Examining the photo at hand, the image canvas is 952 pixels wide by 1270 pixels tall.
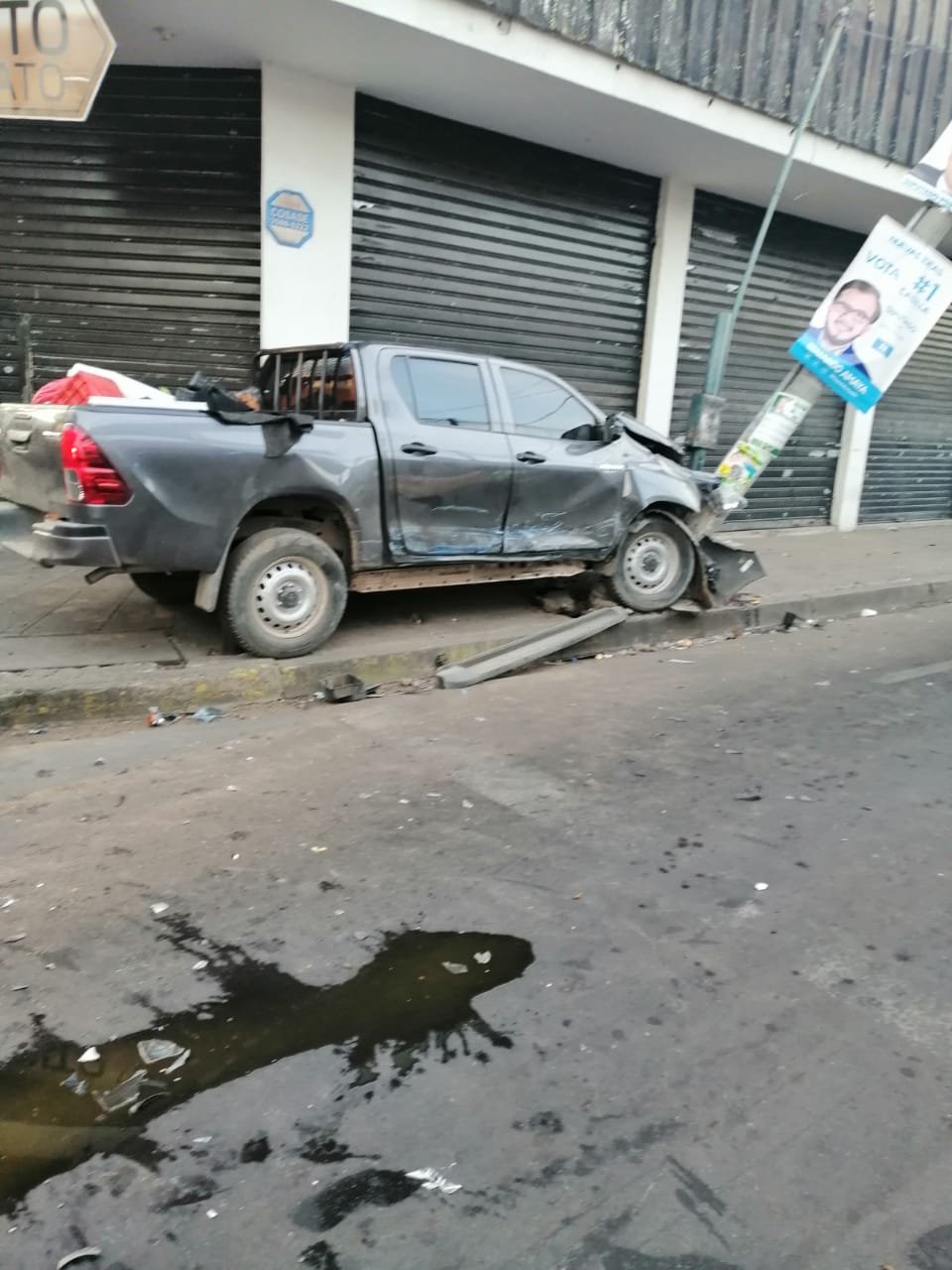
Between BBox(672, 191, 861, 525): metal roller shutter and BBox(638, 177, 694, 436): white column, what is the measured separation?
0.32 meters

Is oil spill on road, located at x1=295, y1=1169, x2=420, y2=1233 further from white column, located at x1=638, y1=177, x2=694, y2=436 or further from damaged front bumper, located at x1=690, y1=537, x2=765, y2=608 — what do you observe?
white column, located at x1=638, y1=177, x2=694, y2=436

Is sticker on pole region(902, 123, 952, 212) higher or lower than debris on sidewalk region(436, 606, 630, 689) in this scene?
higher

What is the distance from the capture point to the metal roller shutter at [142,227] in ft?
27.2

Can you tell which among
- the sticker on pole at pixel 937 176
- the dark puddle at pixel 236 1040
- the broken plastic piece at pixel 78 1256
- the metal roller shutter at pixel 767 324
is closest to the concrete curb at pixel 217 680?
the dark puddle at pixel 236 1040

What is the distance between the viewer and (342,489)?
5.73 metres

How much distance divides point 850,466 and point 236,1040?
13.6 meters

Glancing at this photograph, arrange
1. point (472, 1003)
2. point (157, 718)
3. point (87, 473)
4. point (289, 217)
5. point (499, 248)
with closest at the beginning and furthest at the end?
point (472, 1003), point (87, 473), point (157, 718), point (289, 217), point (499, 248)

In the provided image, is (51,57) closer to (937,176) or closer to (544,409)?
(544,409)

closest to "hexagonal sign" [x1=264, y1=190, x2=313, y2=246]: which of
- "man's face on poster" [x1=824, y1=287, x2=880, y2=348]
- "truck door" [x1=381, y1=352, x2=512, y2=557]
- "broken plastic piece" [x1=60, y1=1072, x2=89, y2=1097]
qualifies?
"truck door" [x1=381, y1=352, x2=512, y2=557]

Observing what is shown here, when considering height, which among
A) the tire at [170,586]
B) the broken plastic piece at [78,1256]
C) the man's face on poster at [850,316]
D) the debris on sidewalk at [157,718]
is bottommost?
the broken plastic piece at [78,1256]

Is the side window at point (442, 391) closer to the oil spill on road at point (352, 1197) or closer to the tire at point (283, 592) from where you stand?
the tire at point (283, 592)

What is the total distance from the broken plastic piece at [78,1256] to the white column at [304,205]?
7.76m

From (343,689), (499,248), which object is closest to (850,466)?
(499,248)

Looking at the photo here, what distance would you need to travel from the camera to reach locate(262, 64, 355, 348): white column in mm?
8125
